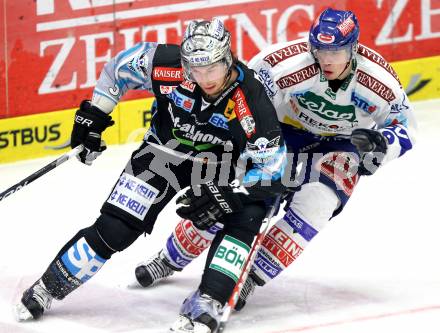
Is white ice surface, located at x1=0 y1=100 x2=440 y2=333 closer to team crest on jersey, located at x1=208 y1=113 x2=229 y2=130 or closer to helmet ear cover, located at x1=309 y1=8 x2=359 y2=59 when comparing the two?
team crest on jersey, located at x1=208 y1=113 x2=229 y2=130

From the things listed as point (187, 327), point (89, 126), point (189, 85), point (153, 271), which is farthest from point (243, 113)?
point (153, 271)

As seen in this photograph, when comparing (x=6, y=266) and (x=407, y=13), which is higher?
(x=407, y=13)

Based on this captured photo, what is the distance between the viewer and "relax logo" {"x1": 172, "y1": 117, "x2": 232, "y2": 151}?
5633 mm

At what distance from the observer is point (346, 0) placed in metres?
9.14

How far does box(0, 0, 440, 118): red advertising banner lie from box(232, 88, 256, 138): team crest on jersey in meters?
3.20

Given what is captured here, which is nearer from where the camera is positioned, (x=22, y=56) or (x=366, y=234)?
(x=366, y=234)

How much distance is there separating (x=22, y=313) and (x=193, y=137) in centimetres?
113

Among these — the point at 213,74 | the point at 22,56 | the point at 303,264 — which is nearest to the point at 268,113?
the point at 213,74

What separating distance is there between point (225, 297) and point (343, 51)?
4.10ft

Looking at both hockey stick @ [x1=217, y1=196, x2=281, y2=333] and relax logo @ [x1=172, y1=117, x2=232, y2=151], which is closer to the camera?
hockey stick @ [x1=217, y1=196, x2=281, y2=333]

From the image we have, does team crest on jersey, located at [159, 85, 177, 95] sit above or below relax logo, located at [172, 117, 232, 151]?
above

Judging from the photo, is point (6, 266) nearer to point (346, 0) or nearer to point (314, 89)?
point (314, 89)

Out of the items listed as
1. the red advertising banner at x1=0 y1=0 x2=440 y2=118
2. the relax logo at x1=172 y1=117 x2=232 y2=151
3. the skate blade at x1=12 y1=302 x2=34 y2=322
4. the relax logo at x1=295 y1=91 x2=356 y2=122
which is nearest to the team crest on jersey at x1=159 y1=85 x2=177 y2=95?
the relax logo at x1=172 y1=117 x2=232 y2=151

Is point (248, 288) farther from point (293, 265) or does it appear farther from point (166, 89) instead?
point (166, 89)
